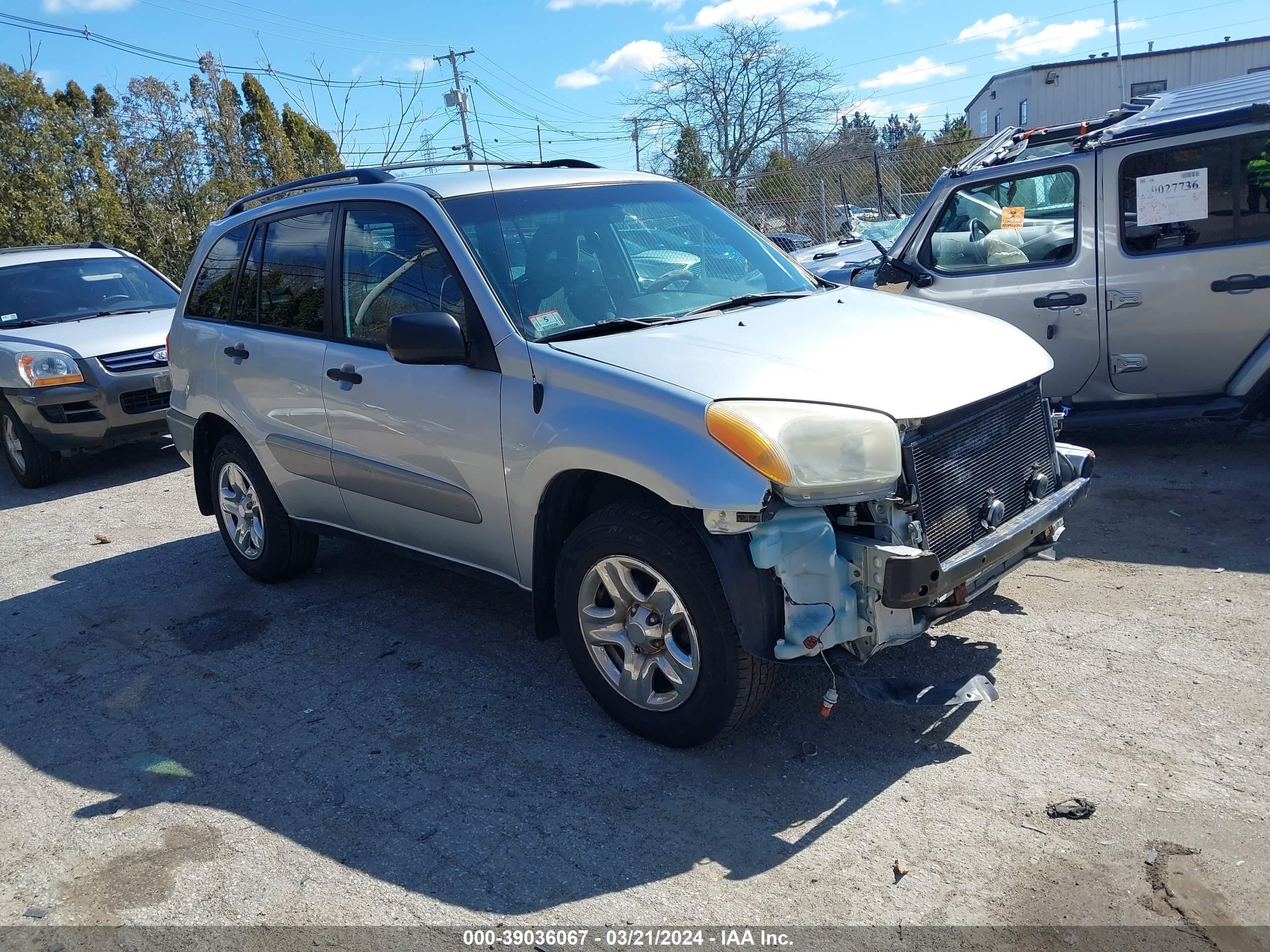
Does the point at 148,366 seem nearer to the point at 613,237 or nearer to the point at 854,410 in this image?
the point at 613,237

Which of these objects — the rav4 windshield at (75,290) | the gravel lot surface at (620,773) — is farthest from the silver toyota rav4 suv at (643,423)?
the rav4 windshield at (75,290)

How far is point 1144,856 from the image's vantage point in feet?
9.52

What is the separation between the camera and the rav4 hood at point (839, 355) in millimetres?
3309

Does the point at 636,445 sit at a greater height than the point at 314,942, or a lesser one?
greater

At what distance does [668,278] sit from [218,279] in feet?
9.21

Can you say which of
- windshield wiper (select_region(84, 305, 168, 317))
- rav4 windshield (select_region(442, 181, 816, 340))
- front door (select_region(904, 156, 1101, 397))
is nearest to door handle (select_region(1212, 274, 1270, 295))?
front door (select_region(904, 156, 1101, 397))

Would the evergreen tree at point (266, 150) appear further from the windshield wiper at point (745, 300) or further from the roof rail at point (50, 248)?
the windshield wiper at point (745, 300)

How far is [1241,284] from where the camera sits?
5.82 m

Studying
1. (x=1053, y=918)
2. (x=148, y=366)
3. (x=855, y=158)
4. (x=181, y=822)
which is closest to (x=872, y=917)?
(x=1053, y=918)

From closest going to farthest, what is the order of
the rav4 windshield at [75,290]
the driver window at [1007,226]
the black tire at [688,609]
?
the black tire at [688,609], the driver window at [1007,226], the rav4 windshield at [75,290]

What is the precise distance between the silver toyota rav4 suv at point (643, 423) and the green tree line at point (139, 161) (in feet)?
37.0

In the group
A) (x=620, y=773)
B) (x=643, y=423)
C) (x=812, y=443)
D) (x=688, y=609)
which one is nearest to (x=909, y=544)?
(x=812, y=443)

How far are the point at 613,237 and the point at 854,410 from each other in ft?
5.50

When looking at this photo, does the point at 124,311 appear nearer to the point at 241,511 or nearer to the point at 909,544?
the point at 241,511
